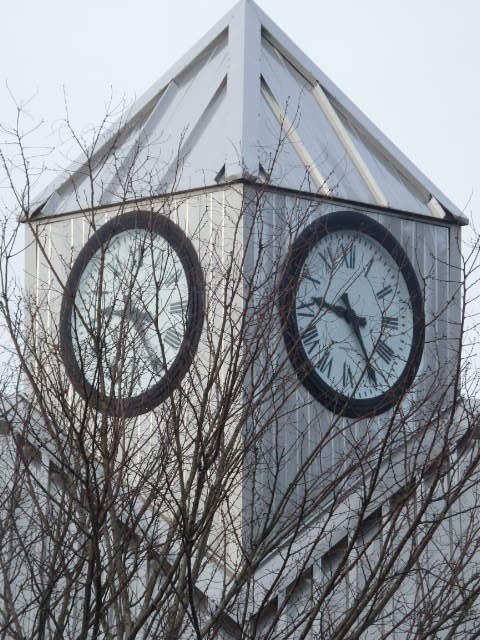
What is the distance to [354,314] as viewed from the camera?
9562 millimetres

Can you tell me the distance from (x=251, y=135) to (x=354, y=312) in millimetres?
1487

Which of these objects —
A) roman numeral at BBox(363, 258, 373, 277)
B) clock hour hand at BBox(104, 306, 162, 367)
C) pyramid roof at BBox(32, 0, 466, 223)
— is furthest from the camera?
roman numeral at BBox(363, 258, 373, 277)

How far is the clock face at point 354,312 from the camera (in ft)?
30.1

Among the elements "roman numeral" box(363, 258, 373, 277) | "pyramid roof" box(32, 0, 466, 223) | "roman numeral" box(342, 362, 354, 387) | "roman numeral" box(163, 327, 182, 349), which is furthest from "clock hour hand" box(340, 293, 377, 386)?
"roman numeral" box(163, 327, 182, 349)

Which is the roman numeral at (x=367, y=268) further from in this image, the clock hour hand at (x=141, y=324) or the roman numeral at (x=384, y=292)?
the clock hour hand at (x=141, y=324)

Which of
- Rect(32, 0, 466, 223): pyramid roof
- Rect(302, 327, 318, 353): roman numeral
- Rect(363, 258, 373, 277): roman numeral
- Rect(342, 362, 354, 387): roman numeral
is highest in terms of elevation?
Rect(32, 0, 466, 223): pyramid roof

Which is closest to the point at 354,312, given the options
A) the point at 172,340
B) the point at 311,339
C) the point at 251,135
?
the point at 311,339

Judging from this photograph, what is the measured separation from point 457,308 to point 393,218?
90 centimetres

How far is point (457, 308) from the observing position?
10.2 meters

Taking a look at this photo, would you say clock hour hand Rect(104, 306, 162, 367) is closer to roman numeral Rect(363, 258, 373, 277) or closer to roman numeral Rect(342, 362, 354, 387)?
roman numeral Rect(342, 362, 354, 387)

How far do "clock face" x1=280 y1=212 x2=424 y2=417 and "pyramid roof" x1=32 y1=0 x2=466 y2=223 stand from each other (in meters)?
0.32

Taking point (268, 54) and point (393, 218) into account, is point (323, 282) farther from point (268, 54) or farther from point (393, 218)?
point (268, 54)

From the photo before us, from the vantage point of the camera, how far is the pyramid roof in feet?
30.5

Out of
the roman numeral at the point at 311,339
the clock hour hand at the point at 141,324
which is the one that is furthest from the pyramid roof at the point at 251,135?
the clock hour hand at the point at 141,324
